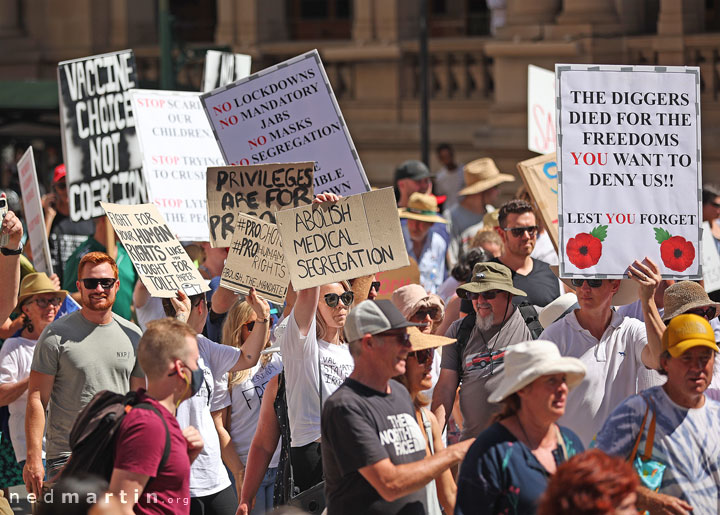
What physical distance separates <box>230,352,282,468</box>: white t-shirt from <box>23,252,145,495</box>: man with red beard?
0.63m

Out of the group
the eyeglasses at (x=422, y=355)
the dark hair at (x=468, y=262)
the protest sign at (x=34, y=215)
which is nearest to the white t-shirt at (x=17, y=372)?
the protest sign at (x=34, y=215)

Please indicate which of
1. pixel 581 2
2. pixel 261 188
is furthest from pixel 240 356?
pixel 581 2

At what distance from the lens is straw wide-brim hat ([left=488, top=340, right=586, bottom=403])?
471 centimetres

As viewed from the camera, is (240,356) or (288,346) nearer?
(288,346)

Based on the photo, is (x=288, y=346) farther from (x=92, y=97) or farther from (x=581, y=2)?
(x=581, y=2)

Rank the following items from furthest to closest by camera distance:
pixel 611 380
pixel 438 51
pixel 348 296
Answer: pixel 438 51 → pixel 348 296 → pixel 611 380

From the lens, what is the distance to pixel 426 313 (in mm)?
7023

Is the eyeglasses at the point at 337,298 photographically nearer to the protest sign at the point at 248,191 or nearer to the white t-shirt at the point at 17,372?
the protest sign at the point at 248,191

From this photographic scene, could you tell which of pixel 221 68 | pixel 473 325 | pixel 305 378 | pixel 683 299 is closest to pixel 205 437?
pixel 305 378

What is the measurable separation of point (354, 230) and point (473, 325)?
83cm

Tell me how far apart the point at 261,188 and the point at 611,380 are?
225 centimetres

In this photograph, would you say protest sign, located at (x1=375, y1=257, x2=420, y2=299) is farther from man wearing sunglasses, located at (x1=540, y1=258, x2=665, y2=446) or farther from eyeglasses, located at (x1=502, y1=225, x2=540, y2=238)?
man wearing sunglasses, located at (x1=540, y1=258, x2=665, y2=446)

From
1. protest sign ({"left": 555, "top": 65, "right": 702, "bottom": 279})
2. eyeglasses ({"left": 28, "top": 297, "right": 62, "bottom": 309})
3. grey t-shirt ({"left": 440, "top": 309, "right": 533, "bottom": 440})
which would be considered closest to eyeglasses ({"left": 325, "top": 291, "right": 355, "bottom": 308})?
grey t-shirt ({"left": 440, "top": 309, "right": 533, "bottom": 440})

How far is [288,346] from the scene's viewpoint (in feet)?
20.7
